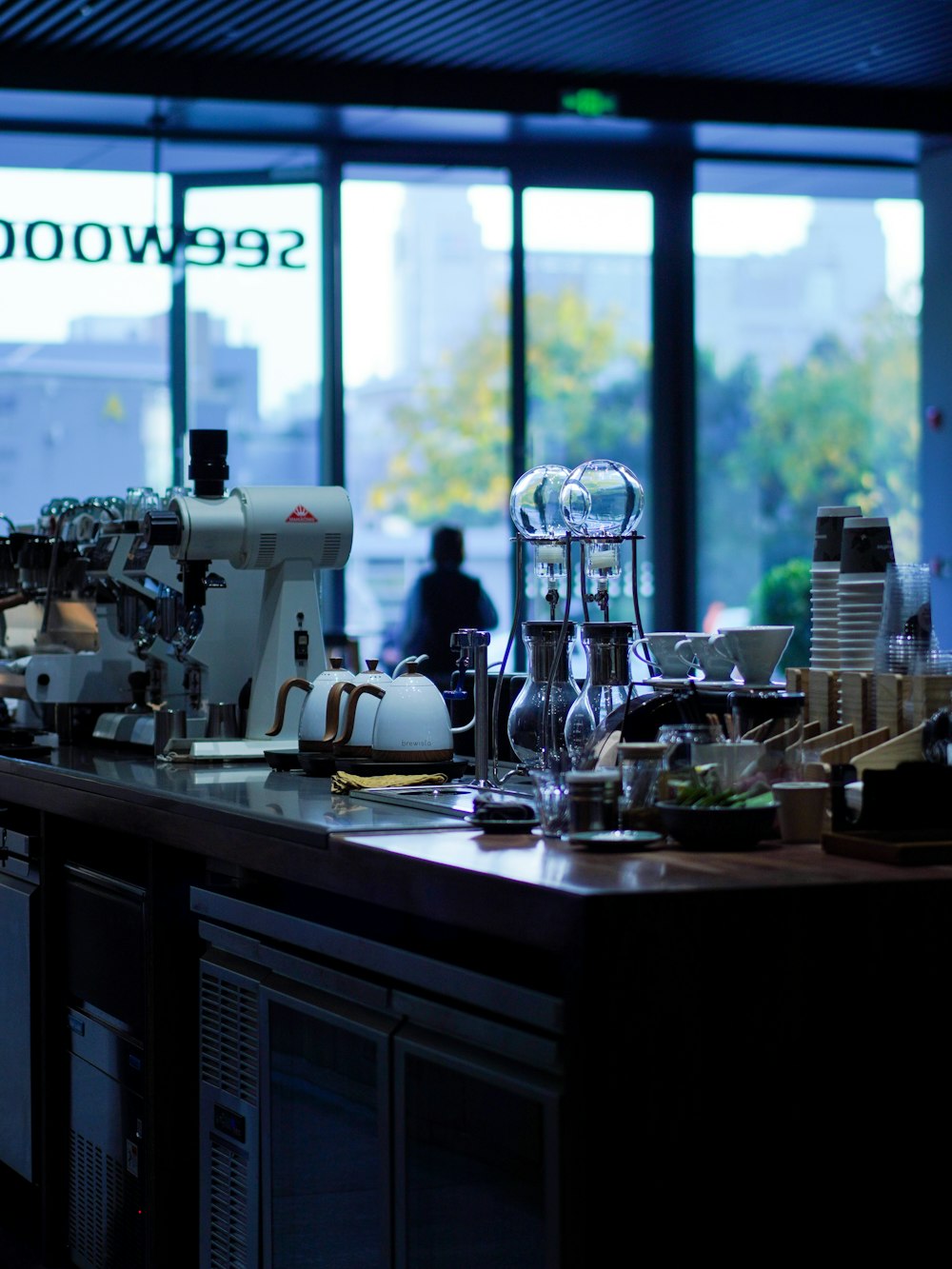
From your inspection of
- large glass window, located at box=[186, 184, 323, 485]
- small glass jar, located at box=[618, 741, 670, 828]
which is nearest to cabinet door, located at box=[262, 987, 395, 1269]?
small glass jar, located at box=[618, 741, 670, 828]

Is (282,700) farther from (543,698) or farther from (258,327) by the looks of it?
(258,327)

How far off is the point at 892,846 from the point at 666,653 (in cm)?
84

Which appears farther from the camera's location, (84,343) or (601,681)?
(84,343)

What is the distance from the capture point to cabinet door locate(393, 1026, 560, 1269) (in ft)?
5.50

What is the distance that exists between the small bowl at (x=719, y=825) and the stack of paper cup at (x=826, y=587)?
0.47 m

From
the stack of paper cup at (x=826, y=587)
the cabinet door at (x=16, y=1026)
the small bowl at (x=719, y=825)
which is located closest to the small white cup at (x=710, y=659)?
the stack of paper cup at (x=826, y=587)

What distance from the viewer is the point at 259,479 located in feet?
26.9

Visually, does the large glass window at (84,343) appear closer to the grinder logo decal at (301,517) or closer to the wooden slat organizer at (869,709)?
the grinder logo decal at (301,517)

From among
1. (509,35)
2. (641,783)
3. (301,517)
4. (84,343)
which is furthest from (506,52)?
(641,783)

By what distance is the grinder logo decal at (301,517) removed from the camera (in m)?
3.26

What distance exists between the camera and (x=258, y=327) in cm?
821

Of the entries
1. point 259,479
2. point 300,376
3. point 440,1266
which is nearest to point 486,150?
point 300,376

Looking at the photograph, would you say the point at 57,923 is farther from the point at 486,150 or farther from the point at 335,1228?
the point at 486,150

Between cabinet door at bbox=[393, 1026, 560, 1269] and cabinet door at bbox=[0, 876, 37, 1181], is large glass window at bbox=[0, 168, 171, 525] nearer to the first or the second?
cabinet door at bbox=[0, 876, 37, 1181]
